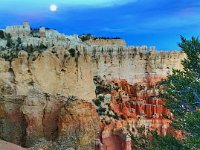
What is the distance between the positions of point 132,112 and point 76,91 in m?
11.1

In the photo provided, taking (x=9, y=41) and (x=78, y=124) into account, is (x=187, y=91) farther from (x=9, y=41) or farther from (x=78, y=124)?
(x=9, y=41)

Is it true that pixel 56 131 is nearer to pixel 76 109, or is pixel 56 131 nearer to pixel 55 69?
pixel 76 109

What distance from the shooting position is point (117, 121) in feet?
160

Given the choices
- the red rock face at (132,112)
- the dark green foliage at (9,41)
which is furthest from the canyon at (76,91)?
the dark green foliage at (9,41)

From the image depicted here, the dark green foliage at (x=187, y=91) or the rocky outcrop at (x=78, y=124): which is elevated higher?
the dark green foliage at (x=187, y=91)

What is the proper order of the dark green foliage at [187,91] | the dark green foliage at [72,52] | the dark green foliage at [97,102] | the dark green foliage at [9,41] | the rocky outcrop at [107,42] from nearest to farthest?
the dark green foliage at [187,91]
the dark green foliage at [9,41]
the dark green foliage at [72,52]
the dark green foliage at [97,102]
the rocky outcrop at [107,42]

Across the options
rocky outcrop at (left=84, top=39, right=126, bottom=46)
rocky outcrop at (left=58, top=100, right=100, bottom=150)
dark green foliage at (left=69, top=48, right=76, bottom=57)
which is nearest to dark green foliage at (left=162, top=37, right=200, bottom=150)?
rocky outcrop at (left=58, top=100, right=100, bottom=150)

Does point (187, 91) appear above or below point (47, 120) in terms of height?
above

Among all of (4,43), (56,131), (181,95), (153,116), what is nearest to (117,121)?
(153,116)

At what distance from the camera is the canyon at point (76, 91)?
31.9 meters

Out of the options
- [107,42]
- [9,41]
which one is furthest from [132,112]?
[9,41]

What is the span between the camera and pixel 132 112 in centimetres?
5250

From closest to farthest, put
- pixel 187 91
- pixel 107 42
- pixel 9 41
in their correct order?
pixel 187 91
pixel 9 41
pixel 107 42

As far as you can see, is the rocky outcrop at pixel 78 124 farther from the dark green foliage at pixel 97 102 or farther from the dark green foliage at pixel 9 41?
the dark green foliage at pixel 97 102
